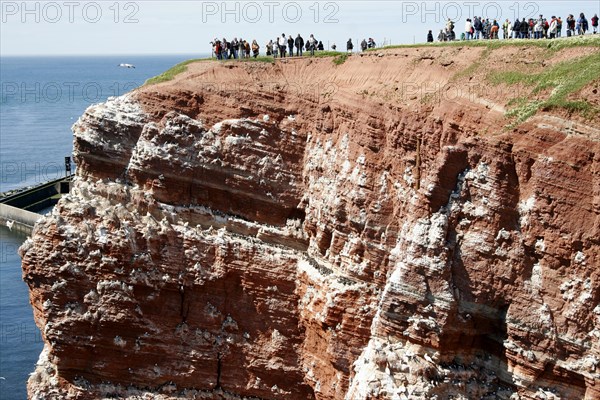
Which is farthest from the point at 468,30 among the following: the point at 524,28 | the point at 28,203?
the point at 28,203

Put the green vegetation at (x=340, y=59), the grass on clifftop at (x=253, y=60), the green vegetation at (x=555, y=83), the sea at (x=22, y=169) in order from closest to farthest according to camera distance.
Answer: the green vegetation at (x=555, y=83)
the green vegetation at (x=340, y=59)
the grass on clifftop at (x=253, y=60)
the sea at (x=22, y=169)

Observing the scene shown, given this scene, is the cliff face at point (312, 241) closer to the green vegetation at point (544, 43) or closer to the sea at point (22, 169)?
the green vegetation at point (544, 43)

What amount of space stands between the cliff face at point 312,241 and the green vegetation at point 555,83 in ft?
1.82

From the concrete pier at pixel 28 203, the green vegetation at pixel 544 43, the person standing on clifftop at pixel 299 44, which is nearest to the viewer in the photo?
the green vegetation at pixel 544 43

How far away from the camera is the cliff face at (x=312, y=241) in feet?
105

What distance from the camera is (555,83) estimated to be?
3397 cm

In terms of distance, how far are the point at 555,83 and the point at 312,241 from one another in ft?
41.6

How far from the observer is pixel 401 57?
41.3 m

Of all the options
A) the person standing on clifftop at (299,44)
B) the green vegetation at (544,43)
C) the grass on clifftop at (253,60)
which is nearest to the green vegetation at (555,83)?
the green vegetation at (544,43)

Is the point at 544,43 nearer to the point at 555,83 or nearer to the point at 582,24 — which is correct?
the point at 555,83

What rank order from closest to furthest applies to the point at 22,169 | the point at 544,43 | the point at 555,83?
1. the point at 555,83
2. the point at 544,43
3. the point at 22,169

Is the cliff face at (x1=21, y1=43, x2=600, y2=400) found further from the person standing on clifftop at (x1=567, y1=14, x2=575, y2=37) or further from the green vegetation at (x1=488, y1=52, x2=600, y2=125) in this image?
the person standing on clifftop at (x1=567, y1=14, x2=575, y2=37)

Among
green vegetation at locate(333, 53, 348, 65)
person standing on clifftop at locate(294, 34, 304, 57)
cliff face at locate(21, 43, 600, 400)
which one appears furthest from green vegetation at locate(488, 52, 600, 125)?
person standing on clifftop at locate(294, 34, 304, 57)

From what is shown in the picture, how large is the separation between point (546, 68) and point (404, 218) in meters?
8.39
